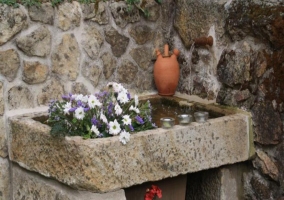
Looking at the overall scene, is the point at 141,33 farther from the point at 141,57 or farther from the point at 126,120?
the point at 126,120

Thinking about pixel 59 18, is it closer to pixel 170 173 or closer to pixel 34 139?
pixel 34 139

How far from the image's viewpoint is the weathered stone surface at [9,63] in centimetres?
347

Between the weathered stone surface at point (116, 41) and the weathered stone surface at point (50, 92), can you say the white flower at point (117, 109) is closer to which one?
the weathered stone surface at point (50, 92)

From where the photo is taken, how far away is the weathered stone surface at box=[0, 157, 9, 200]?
11.8 feet

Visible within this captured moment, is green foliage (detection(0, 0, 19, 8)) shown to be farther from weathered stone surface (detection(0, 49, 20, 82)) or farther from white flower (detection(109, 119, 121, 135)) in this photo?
white flower (detection(109, 119, 121, 135))

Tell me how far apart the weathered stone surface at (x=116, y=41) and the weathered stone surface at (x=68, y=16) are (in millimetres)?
239

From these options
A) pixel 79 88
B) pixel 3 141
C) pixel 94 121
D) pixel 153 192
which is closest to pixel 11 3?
pixel 79 88

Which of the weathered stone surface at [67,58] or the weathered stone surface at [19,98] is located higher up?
the weathered stone surface at [67,58]

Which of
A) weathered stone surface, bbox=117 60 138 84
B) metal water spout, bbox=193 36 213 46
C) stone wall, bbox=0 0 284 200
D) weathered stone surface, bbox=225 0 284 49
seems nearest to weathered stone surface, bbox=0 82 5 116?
stone wall, bbox=0 0 284 200

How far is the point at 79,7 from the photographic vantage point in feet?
12.2

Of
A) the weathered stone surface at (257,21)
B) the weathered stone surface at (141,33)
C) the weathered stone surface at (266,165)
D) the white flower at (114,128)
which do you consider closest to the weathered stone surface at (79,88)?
the weathered stone surface at (141,33)

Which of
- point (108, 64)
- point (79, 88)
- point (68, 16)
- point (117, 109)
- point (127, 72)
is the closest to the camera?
point (117, 109)

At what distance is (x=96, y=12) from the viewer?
3789mm

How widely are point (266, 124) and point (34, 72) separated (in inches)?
55.5
